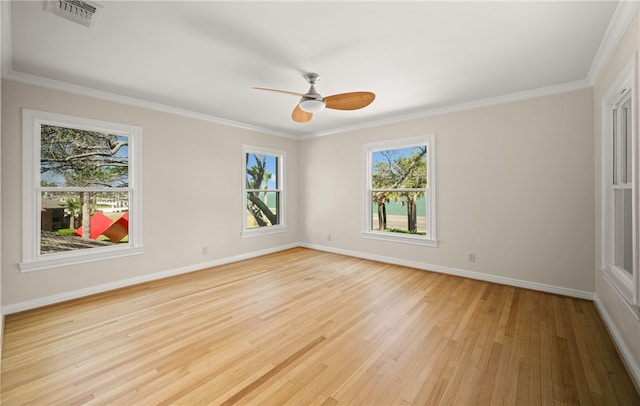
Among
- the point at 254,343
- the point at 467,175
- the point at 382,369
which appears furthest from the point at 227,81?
the point at 467,175

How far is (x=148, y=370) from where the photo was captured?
195cm

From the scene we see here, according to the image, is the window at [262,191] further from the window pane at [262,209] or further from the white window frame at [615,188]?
the white window frame at [615,188]

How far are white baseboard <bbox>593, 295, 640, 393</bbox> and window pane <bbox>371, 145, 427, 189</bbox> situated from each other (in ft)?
8.39

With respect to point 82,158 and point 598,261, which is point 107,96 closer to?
point 82,158

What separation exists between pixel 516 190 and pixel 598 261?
112 centimetres

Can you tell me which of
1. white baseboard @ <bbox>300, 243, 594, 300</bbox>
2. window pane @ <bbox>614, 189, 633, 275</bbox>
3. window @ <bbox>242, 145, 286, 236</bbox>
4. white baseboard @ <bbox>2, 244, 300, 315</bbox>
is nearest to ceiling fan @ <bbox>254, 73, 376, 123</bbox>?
window pane @ <bbox>614, 189, 633, 275</bbox>

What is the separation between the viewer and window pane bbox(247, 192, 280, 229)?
5.45 metres

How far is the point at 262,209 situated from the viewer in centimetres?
569

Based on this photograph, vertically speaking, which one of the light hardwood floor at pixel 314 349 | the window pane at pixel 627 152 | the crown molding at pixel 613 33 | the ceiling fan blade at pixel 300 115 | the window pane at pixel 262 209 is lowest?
the light hardwood floor at pixel 314 349

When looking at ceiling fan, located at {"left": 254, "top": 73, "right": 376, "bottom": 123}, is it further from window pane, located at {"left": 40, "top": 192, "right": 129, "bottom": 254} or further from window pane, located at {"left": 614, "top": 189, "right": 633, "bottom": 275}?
window pane, located at {"left": 40, "top": 192, "right": 129, "bottom": 254}

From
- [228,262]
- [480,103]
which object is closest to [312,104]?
[480,103]

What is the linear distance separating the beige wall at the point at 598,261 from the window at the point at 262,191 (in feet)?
15.8

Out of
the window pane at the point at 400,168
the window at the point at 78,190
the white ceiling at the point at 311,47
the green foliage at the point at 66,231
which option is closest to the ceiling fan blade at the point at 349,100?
the white ceiling at the point at 311,47

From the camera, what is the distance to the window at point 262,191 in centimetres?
528
